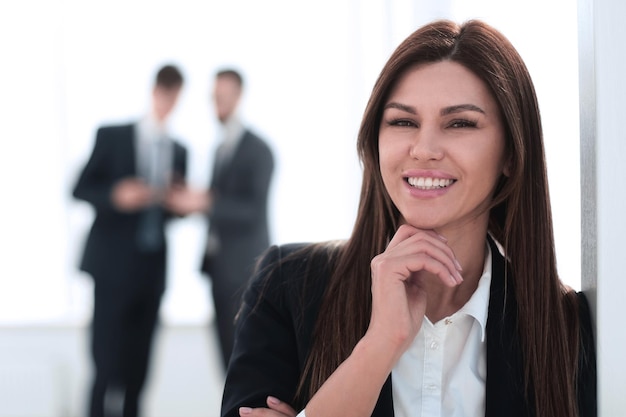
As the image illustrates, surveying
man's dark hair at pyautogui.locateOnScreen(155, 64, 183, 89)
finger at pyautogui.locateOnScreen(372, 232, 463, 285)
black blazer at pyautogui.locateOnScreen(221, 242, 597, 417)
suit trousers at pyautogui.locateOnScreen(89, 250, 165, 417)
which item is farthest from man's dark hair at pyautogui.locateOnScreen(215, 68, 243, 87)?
finger at pyautogui.locateOnScreen(372, 232, 463, 285)

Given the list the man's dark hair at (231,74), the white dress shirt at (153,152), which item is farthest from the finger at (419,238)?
the man's dark hair at (231,74)

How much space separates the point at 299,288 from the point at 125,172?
9.90 ft

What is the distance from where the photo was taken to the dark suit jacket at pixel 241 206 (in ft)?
15.5

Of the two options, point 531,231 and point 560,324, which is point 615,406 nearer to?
point 560,324

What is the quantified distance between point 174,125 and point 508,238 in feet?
13.8

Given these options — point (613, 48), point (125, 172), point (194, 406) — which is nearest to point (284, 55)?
point (125, 172)

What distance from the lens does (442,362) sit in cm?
175

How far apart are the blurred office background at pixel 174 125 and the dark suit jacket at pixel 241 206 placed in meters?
0.95

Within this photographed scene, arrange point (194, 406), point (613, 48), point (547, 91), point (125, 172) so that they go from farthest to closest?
1. point (194, 406)
2. point (125, 172)
3. point (547, 91)
4. point (613, 48)

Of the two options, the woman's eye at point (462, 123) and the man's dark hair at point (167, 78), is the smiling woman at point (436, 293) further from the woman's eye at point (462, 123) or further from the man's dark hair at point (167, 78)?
the man's dark hair at point (167, 78)

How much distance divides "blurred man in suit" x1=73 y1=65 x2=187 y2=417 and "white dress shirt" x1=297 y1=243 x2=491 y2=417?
10.0 ft

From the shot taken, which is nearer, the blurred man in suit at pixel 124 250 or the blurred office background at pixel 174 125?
the blurred man in suit at pixel 124 250

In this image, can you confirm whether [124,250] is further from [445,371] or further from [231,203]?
[445,371]

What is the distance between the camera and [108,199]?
4.62m
